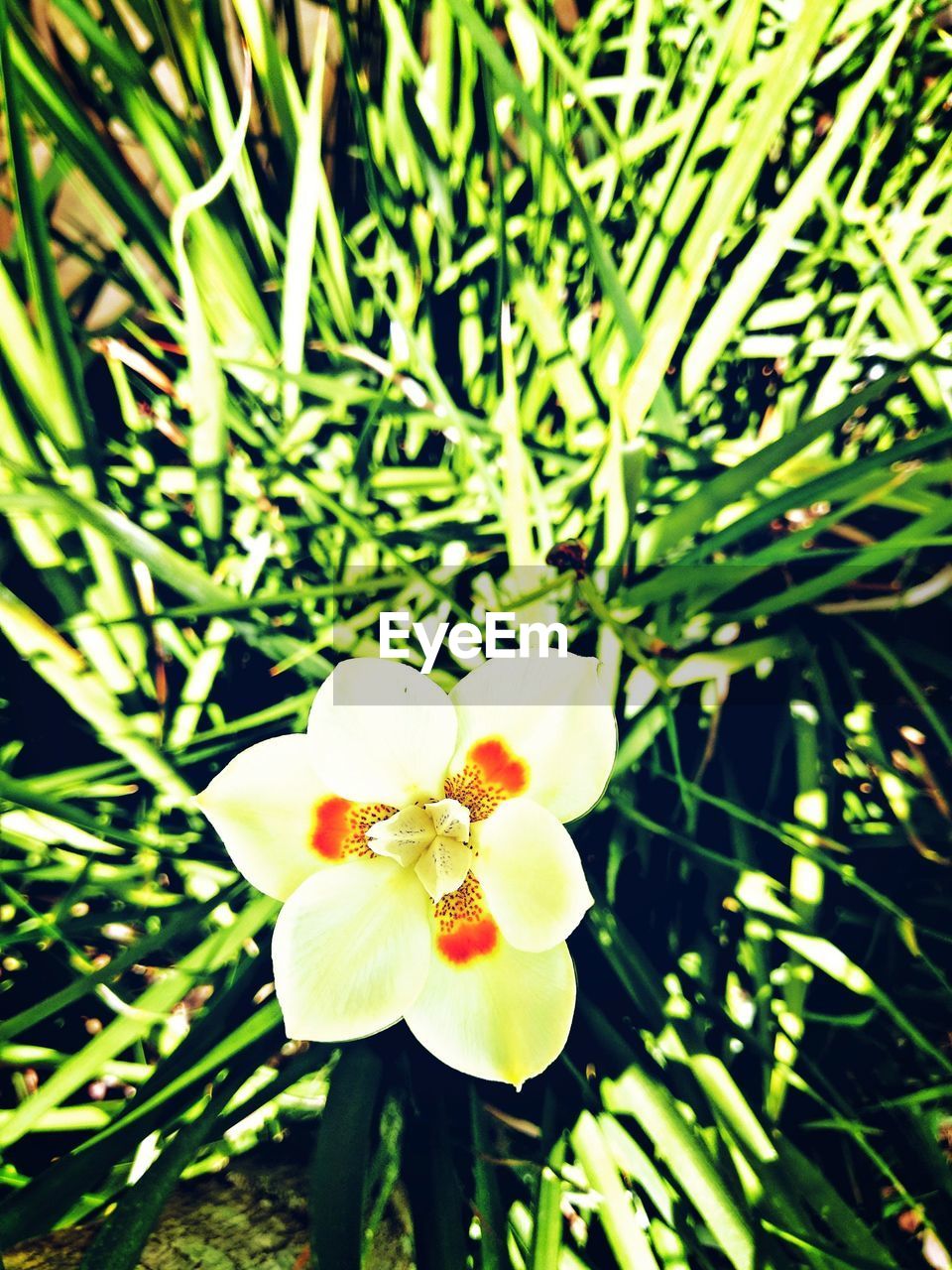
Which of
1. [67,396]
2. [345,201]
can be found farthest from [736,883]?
[345,201]

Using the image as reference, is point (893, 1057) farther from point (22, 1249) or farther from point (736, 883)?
point (22, 1249)

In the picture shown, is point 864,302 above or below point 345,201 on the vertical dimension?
below

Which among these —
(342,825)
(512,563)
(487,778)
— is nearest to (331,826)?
(342,825)

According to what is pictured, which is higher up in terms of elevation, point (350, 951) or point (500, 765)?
point (500, 765)

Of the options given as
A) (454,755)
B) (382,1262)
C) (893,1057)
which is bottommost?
(382,1262)

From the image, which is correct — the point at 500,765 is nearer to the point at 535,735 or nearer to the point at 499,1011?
the point at 535,735

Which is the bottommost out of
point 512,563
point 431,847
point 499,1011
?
point 499,1011

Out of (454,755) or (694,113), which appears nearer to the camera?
(454,755)
